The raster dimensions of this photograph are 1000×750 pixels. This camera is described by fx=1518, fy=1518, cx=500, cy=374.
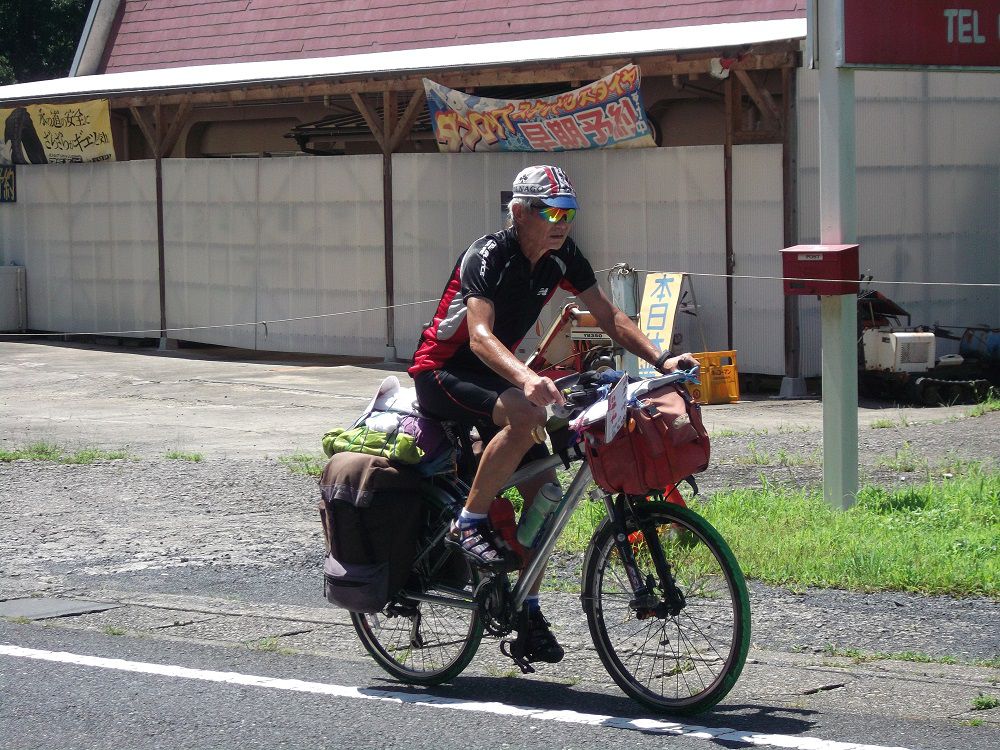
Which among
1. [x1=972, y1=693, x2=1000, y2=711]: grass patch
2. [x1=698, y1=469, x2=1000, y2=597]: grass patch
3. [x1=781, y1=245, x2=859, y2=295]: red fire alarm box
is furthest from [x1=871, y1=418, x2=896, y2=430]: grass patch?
[x1=972, y1=693, x2=1000, y2=711]: grass patch

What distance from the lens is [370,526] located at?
567cm

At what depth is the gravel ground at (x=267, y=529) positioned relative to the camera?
6383 millimetres

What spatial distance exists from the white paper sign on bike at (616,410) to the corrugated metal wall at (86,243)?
18.0m

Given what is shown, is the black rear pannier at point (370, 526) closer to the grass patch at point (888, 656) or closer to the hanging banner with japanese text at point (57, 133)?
the grass patch at point (888, 656)

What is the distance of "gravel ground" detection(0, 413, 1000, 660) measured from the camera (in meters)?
6.38

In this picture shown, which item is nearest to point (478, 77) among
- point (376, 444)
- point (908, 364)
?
point (908, 364)

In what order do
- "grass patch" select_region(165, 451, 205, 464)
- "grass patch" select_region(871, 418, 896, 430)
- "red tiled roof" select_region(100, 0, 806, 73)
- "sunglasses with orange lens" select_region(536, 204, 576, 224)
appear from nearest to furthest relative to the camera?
1. "sunglasses with orange lens" select_region(536, 204, 576, 224)
2. "grass patch" select_region(165, 451, 205, 464)
3. "grass patch" select_region(871, 418, 896, 430)
4. "red tiled roof" select_region(100, 0, 806, 73)

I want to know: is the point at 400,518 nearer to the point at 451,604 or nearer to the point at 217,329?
the point at 451,604

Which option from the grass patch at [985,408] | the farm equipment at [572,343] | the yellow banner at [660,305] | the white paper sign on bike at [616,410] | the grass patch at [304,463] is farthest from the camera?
the yellow banner at [660,305]

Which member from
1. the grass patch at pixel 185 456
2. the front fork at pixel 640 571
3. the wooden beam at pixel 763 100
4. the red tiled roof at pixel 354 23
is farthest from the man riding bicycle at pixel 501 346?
the red tiled roof at pixel 354 23

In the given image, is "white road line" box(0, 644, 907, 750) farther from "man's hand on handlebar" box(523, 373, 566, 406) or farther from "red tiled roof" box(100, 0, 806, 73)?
"red tiled roof" box(100, 0, 806, 73)

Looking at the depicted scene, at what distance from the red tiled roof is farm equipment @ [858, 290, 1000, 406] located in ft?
12.7

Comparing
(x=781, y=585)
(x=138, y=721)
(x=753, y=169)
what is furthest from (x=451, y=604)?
(x=753, y=169)

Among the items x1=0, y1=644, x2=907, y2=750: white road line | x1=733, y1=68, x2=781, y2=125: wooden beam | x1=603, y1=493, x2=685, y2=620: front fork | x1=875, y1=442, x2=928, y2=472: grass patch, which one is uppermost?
x1=733, y1=68, x2=781, y2=125: wooden beam
